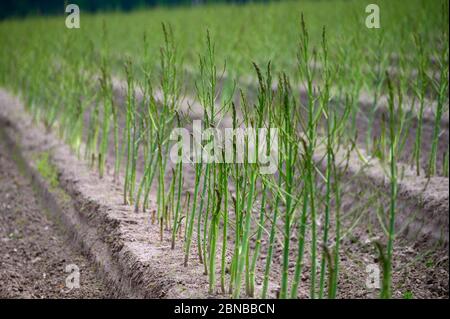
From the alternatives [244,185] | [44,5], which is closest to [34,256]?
[244,185]

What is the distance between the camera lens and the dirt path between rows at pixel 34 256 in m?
3.01

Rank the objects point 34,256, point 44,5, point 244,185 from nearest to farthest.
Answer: point 244,185 → point 34,256 → point 44,5

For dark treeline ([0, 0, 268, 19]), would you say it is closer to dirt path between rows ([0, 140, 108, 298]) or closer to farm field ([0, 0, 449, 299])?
farm field ([0, 0, 449, 299])

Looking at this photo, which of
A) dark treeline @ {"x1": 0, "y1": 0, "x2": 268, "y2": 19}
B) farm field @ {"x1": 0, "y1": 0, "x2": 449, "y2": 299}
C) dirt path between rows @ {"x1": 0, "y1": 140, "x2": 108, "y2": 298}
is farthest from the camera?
dark treeline @ {"x1": 0, "y1": 0, "x2": 268, "y2": 19}

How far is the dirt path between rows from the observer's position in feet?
9.86

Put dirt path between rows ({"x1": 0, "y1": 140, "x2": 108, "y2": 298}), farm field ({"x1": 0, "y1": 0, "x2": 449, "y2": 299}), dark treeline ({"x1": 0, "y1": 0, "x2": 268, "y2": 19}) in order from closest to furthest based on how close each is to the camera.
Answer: farm field ({"x1": 0, "y1": 0, "x2": 449, "y2": 299})
dirt path between rows ({"x1": 0, "y1": 140, "x2": 108, "y2": 298})
dark treeline ({"x1": 0, "y1": 0, "x2": 268, "y2": 19})

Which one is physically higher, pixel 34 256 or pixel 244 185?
pixel 244 185

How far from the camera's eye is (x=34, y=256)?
134 inches

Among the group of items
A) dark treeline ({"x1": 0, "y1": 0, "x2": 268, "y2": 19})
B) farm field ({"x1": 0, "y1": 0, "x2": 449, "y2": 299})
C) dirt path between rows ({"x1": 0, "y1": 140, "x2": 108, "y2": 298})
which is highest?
dark treeline ({"x1": 0, "y1": 0, "x2": 268, "y2": 19})

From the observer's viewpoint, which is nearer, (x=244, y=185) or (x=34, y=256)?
(x=244, y=185)

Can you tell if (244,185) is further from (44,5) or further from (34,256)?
(44,5)

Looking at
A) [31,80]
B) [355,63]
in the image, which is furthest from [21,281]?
[31,80]

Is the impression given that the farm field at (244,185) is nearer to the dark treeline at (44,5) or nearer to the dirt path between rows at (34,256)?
the dirt path between rows at (34,256)

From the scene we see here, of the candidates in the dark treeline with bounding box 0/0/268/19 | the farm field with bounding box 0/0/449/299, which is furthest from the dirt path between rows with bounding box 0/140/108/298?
the dark treeline with bounding box 0/0/268/19
